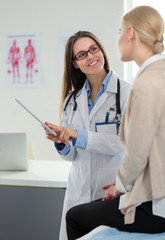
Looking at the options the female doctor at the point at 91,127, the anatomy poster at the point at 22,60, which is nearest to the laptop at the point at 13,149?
the female doctor at the point at 91,127

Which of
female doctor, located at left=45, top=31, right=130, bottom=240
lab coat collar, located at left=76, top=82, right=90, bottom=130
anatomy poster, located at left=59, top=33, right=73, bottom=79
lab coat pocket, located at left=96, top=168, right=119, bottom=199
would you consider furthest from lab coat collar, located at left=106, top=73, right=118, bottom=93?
anatomy poster, located at left=59, top=33, right=73, bottom=79

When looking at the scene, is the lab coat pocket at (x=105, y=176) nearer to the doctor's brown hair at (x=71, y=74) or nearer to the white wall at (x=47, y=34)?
the doctor's brown hair at (x=71, y=74)

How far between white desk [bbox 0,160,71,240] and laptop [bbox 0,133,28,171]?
3.1 inches

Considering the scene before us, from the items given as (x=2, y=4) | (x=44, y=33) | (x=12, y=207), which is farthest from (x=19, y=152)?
(x=2, y=4)

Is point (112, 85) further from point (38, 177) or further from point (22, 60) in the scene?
point (22, 60)

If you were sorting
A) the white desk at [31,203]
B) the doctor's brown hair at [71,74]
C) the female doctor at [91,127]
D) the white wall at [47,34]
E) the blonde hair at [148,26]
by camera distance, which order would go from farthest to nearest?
the white wall at [47,34] < the white desk at [31,203] < the doctor's brown hair at [71,74] < the female doctor at [91,127] < the blonde hair at [148,26]

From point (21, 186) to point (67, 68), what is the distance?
31.2 inches

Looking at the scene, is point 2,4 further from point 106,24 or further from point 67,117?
point 67,117

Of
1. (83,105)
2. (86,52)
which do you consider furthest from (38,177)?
(86,52)

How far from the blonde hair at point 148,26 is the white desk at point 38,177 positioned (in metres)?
1.09

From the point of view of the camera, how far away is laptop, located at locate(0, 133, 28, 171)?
204 cm

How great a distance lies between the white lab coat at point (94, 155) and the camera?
68.5 inches

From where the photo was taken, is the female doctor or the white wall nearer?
the female doctor

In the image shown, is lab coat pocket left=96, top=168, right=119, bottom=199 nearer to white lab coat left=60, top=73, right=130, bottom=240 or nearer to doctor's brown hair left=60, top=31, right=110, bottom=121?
white lab coat left=60, top=73, right=130, bottom=240
